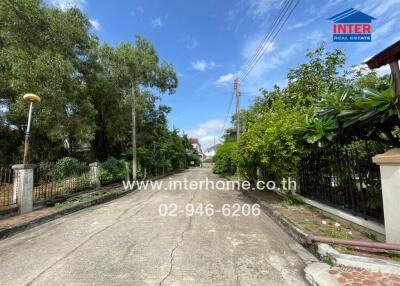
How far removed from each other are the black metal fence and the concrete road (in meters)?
1.68

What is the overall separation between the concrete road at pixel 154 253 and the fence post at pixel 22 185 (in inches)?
47.3

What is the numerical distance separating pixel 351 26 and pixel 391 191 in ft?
20.1

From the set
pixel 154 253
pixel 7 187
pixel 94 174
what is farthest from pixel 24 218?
pixel 94 174

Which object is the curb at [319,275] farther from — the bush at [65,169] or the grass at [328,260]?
the bush at [65,169]

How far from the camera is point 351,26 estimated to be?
7121 millimetres

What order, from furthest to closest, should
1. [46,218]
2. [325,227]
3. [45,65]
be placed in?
[45,65] < [46,218] < [325,227]

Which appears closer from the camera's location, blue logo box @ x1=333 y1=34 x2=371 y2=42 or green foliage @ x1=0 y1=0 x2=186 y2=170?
blue logo box @ x1=333 y1=34 x2=371 y2=42

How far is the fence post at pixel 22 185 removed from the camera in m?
6.41

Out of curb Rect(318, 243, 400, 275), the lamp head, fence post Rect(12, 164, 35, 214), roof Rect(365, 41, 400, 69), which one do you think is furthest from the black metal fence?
the lamp head

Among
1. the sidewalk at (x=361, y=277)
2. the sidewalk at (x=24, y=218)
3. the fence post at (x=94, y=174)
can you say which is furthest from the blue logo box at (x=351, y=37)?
the fence post at (x=94, y=174)

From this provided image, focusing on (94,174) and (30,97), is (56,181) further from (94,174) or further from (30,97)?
(30,97)

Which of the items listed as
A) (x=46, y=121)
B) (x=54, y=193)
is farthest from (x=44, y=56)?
(x=54, y=193)

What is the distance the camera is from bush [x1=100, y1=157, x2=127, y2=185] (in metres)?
11.8

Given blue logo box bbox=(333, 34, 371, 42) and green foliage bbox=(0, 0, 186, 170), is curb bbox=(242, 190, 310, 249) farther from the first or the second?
green foliage bbox=(0, 0, 186, 170)
